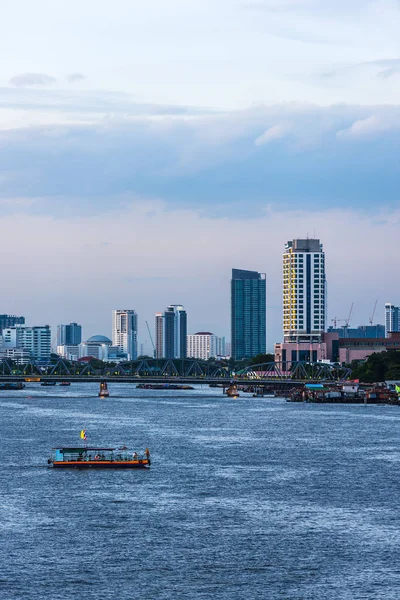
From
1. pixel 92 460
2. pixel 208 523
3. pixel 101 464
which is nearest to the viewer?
pixel 208 523

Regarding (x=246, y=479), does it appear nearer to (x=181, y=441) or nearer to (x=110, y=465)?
(x=110, y=465)

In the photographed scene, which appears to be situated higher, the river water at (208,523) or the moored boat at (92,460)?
the moored boat at (92,460)

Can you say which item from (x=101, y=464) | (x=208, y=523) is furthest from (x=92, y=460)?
(x=208, y=523)

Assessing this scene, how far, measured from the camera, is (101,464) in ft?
338

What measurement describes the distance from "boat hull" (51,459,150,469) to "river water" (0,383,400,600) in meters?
1.12

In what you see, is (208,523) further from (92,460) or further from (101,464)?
(92,460)

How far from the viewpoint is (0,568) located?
60.7 meters

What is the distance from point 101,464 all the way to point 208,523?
31.4 metres

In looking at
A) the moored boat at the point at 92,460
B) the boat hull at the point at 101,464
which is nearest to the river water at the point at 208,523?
the boat hull at the point at 101,464

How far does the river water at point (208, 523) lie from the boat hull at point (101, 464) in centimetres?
112

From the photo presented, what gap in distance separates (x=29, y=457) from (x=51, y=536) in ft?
145

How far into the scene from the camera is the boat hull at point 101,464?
102 m

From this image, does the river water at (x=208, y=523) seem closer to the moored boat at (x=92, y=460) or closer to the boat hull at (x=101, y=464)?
the boat hull at (x=101, y=464)

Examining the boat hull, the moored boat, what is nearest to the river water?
the boat hull
